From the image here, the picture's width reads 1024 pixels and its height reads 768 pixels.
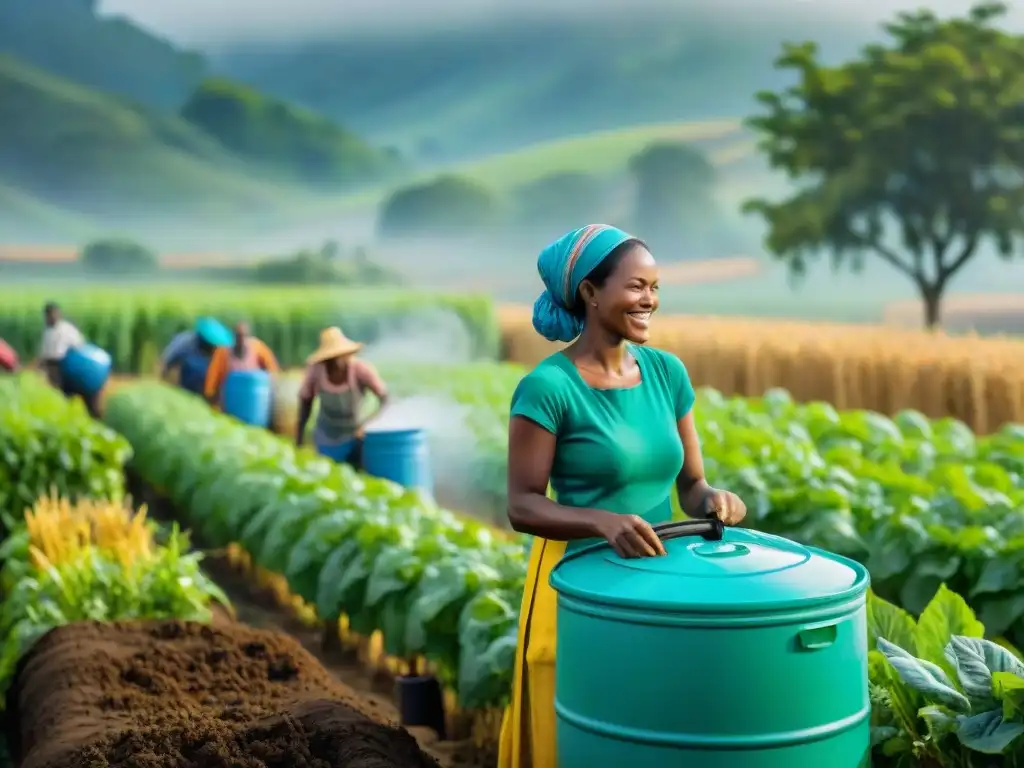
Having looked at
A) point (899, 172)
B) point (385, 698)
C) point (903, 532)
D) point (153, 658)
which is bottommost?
point (385, 698)

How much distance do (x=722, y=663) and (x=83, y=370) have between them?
47.8 feet

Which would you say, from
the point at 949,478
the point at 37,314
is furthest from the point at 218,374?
the point at 37,314

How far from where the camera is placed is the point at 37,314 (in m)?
35.3

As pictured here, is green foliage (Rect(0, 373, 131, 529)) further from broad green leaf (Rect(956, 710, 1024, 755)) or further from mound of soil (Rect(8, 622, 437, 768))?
broad green leaf (Rect(956, 710, 1024, 755))

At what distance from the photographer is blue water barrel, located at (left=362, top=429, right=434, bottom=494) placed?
9047 millimetres

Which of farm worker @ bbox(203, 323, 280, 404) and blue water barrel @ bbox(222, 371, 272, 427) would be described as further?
farm worker @ bbox(203, 323, 280, 404)

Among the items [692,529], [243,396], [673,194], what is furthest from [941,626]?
[673,194]

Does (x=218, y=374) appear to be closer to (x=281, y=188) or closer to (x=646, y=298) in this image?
(x=646, y=298)

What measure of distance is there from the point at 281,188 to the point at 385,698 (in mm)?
73530

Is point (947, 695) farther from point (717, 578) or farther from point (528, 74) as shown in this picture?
point (528, 74)

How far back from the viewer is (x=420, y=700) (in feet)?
18.2

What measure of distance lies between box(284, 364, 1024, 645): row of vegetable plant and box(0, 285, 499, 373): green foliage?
24546 mm

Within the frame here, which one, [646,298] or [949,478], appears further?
[949,478]

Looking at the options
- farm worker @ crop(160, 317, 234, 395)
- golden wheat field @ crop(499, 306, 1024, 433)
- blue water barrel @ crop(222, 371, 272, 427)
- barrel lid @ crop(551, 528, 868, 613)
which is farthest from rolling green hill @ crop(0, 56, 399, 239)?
barrel lid @ crop(551, 528, 868, 613)
